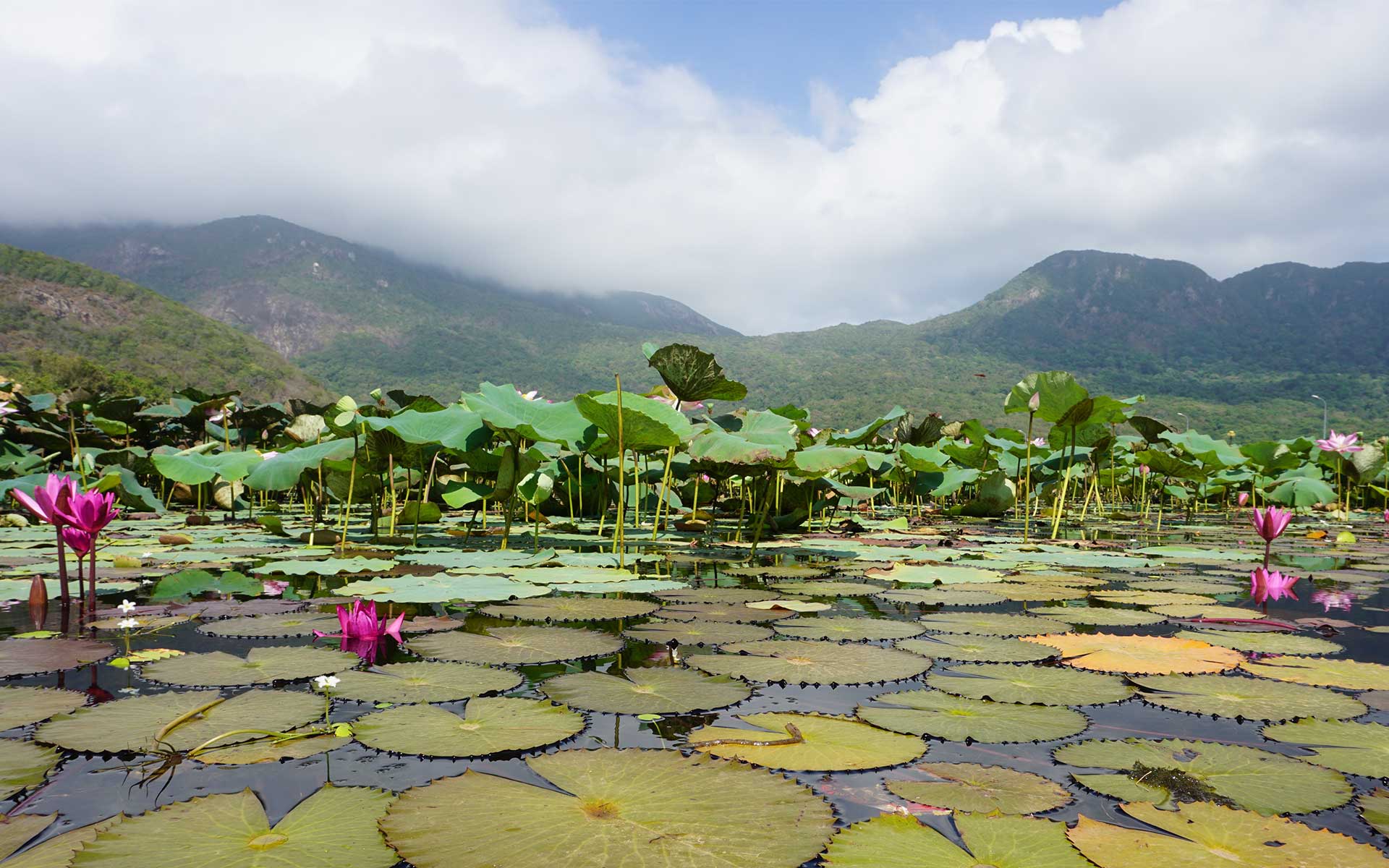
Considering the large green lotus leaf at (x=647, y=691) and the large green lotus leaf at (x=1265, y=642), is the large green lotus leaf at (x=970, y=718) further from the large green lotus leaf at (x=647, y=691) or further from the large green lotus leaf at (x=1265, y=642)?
the large green lotus leaf at (x=1265, y=642)

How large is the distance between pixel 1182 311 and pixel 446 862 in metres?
93.6

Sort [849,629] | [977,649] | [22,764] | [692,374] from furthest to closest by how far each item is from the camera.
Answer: [692,374] < [849,629] < [977,649] < [22,764]

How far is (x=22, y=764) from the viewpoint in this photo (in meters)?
0.97

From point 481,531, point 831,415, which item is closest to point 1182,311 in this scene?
point 831,415

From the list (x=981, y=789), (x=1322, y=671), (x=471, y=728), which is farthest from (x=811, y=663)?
(x=1322, y=671)

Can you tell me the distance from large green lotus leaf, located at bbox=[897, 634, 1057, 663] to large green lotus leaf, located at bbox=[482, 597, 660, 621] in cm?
76

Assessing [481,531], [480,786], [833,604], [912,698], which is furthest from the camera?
[481,531]

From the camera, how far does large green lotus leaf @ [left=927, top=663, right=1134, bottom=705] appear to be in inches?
53.6

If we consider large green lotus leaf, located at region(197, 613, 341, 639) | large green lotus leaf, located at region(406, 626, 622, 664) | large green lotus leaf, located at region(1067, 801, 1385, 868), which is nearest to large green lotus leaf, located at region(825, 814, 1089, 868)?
large green lotus leaf, located at region(1067, 801, 1385, 868)

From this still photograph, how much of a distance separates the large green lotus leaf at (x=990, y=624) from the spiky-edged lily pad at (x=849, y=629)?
0.07 metres

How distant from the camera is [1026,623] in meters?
2.08

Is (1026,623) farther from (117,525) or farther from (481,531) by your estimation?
(117,525)

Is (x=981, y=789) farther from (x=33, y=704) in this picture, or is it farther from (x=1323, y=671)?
(x=33, y=704)

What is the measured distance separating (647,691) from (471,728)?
1.05ft
